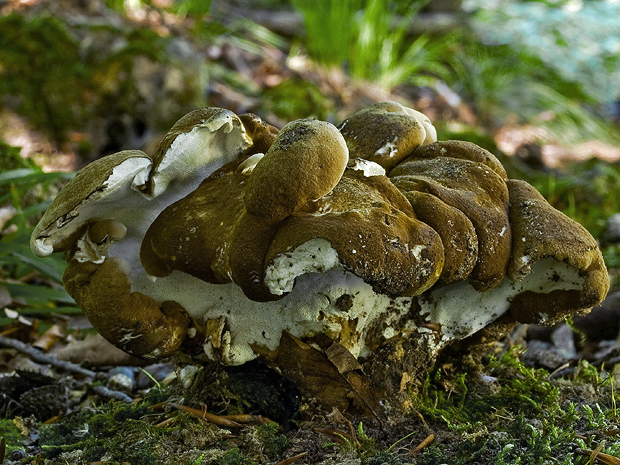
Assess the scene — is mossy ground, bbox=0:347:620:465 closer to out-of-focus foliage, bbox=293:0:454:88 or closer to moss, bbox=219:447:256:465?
moss, bbox=219:447:256:465

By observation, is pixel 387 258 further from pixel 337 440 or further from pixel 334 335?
pixel 337 440

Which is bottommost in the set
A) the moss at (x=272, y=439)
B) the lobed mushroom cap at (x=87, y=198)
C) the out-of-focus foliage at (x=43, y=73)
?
the out-of-focus foliage at (x=43, y=73)

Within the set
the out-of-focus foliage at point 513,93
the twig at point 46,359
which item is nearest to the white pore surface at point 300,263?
the twig at point 46,359

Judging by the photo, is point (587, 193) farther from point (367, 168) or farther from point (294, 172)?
point (294, 172)

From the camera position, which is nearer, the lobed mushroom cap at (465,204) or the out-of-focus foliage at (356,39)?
the lobed mushroom cap at (465,204)

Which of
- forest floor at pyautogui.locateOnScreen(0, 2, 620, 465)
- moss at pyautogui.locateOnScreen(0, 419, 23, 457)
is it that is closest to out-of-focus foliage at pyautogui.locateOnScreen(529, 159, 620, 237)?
forest floor at pyautogui.locateOnScreen(0, 2, 620, 465)

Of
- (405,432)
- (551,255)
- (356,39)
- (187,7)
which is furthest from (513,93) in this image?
(405,432)

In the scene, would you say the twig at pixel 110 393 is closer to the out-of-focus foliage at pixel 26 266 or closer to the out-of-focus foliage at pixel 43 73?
the out-of-focus foliage at pixel 26 266
